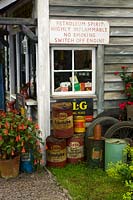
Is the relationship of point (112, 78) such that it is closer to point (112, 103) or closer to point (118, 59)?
point (118, 59)

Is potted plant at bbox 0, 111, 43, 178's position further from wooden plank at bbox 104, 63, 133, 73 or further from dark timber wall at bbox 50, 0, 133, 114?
wooden plank at bbox 104, 63, 133, 73

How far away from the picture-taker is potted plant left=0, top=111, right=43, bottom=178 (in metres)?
5.46

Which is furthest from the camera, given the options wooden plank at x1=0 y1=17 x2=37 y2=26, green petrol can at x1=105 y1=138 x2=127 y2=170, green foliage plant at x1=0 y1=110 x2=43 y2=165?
Answer: wooden plank at x1=0 y1=17 x2=37 y2=26

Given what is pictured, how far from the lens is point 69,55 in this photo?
6512 millimetres

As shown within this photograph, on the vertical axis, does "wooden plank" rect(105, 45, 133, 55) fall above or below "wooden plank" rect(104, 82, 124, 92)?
above

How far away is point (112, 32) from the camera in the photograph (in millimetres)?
6531

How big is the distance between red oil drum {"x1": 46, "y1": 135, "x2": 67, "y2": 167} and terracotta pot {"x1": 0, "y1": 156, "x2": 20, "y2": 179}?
64cm

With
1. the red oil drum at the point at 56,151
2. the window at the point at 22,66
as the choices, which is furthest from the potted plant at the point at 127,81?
the window at the point at 22,66

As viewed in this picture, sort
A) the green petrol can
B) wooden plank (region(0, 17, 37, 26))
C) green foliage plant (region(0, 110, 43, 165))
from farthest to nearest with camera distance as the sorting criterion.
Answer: wooden plank (region(0, 17, 37, 26)) → the green petrol can → green foliage plant (region(0, 110, 43, 165))

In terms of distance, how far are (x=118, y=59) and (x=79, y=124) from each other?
1.47 meters

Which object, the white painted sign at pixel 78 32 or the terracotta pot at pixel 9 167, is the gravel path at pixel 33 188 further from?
the white painted sign at pixel 78 32

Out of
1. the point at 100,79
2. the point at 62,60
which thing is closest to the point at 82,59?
the point at 62,60

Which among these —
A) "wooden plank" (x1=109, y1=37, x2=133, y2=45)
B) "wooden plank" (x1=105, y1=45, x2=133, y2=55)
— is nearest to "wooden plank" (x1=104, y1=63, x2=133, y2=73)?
"wooden plank" (x1=105, y1=45, x2=133, y2=55)

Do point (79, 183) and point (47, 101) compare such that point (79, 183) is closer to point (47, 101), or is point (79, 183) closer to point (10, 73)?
point (47, 101)
